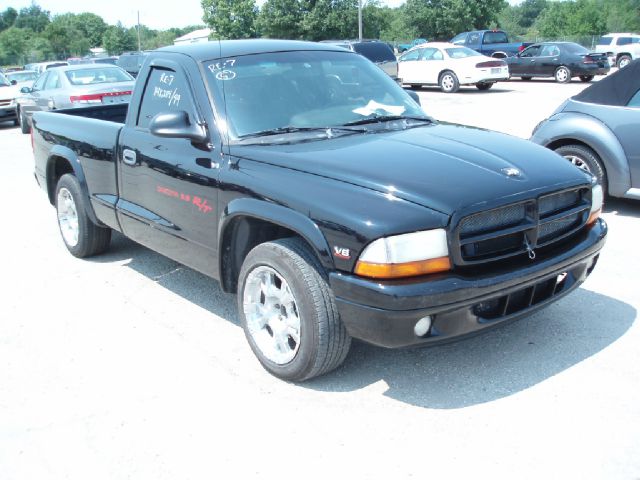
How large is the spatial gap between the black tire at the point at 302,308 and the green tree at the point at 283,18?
164ft

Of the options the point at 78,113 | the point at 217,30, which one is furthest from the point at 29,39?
the point at 78,113

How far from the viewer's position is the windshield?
420 centimetres

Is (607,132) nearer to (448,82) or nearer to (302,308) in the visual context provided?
(302,308)

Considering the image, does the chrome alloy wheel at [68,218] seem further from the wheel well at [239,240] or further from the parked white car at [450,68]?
the parked white car at [450,68]

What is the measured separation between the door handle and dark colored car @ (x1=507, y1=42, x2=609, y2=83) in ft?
76.8

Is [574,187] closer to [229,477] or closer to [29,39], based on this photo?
[229,477]

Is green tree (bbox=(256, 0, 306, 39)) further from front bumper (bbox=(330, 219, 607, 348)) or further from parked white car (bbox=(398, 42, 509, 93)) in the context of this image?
front bumper (bbox=(330, 219, 607, 348))

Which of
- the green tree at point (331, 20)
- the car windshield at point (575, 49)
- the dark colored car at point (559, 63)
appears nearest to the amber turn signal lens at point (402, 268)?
the dark colored car at point (559, 63)

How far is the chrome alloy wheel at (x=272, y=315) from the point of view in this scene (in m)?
3.66

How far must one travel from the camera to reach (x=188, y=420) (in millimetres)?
3447

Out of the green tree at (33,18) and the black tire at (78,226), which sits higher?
the green tree at (33,18)

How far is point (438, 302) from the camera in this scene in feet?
10.4

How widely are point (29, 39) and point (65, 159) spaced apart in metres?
87.4

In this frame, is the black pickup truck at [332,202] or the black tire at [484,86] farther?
the black tire at [484,86]
